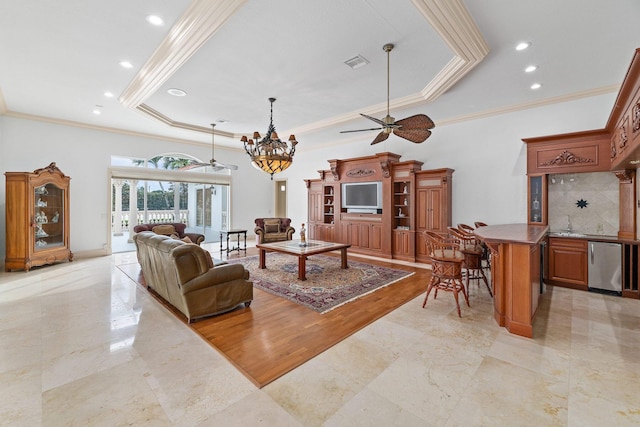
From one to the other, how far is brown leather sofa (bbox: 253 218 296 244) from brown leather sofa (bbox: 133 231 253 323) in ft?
11.7

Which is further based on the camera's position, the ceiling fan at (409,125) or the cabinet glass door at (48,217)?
the cabinet glass door at (48,217)

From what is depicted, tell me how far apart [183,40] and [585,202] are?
624 cm

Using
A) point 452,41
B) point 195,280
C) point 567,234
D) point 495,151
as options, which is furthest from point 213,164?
point 567,234

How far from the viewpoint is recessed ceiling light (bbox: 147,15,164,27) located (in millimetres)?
2812

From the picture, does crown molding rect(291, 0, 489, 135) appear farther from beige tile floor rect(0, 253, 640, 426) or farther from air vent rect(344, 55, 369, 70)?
beige tile floor rect(0, 253, 640, 426)

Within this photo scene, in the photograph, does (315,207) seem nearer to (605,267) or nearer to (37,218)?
(605,267)

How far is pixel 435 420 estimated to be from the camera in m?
1.72

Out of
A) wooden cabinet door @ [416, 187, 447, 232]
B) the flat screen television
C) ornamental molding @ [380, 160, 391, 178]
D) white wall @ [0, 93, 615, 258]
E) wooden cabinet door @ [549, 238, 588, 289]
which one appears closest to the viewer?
wooden cabinet door @ [549, 238, 588, 289]

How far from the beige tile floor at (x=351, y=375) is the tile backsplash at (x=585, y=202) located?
1492 millimetres

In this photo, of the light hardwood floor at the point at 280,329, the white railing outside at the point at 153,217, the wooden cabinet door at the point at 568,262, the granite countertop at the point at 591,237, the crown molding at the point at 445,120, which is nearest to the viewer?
the light hardwood floor at the point at 280,329

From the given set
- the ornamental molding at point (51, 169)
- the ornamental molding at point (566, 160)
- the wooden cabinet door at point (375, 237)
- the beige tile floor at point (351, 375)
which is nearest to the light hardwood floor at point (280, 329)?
the beige tile floor at point (351, 375)

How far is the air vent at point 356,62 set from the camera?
3580mm

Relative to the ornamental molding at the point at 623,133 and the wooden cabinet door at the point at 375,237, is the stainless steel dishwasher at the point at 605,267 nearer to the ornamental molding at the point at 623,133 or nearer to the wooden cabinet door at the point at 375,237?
the ornamental molding at the point at 623,133

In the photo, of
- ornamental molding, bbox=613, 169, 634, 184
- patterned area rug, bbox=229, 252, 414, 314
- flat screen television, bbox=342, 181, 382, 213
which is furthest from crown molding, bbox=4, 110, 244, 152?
ornamental molding, bbox=613, 169, 634, 184
